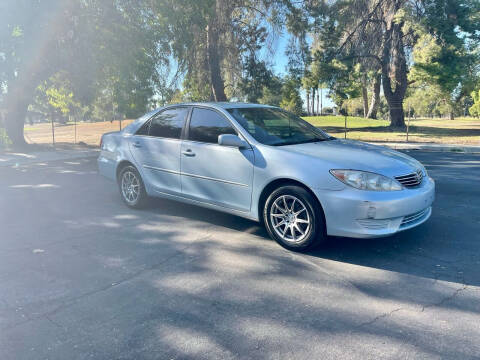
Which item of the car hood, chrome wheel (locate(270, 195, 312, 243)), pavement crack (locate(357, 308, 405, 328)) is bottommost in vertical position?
pavement crack (locate(357, 308, 405, 328))

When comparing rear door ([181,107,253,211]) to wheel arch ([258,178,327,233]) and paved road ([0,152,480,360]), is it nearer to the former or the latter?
wheel arch ([258,178,327,233])

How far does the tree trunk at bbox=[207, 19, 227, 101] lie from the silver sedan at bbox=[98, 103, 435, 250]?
1722cm

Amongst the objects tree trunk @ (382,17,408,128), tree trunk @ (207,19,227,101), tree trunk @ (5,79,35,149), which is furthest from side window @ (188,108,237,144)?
A: tree trunk @ (382,17,408,128)

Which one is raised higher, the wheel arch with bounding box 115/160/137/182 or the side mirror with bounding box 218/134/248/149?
the side mirror with bounding box 218/134/248/149

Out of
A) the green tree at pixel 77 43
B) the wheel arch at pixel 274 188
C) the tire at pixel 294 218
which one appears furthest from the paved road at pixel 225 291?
the green tree at pixel 77 43

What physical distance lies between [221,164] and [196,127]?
2.52ft

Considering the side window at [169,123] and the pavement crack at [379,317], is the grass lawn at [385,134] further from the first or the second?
the pavement crack at [379,317]

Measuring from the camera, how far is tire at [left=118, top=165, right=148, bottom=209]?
6.30 meters

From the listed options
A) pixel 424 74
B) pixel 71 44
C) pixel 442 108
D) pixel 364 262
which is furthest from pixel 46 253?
pixel 442 108

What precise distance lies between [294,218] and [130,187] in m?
3.12

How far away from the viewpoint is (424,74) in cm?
2330

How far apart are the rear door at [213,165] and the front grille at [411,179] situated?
163 centimetres

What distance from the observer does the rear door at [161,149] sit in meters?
5.70

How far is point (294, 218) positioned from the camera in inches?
177
